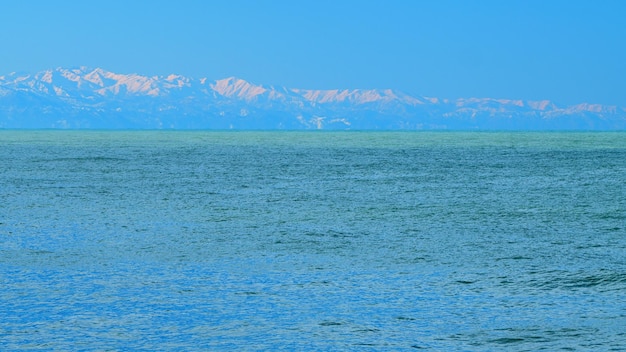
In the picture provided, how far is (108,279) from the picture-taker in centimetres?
1345

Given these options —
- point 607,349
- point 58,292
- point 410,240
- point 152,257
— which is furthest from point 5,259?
point 607,349

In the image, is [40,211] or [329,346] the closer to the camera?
[329,346]

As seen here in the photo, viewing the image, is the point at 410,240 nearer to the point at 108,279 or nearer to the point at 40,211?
the point at 108,279

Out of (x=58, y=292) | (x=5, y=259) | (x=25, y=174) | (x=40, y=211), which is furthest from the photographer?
(x=25, y=174)

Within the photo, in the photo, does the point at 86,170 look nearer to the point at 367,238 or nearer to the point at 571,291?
the point at 367,238

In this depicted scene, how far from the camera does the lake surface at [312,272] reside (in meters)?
10.3

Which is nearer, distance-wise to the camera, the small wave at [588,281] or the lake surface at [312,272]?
the lake surface at [312,272]

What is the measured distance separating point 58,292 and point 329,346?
14.2ft

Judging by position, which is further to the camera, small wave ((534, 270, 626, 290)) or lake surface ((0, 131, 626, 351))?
small wave ((534, 270, 626, 290))

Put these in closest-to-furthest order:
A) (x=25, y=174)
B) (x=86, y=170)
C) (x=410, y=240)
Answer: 1. (x=410, y=240)
2. (x=25, y=174)
3. (x=86, y=170)

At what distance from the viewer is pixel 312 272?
1413 centimetres

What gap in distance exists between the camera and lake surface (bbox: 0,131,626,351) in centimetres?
1027

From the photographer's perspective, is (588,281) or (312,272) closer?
(588,281)

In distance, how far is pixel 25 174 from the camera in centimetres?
3972
